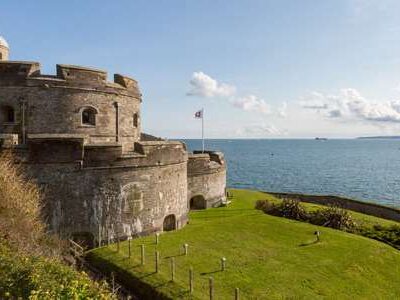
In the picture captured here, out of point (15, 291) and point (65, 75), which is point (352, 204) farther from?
point (15, 291)

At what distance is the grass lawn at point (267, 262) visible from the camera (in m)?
14.0

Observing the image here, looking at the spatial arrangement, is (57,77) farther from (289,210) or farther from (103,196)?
(289,210)

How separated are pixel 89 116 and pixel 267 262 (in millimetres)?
11844

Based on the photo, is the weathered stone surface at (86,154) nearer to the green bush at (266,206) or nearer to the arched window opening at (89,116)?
the arched window opening at (89,116)

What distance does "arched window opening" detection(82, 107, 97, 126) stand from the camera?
66.5 feet

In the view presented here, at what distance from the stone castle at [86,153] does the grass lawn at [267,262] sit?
1607 millimetres

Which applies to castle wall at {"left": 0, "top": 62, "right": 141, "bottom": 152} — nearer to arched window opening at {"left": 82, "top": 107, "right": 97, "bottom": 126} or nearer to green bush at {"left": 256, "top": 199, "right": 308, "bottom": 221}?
arched window opening at {"left": 82, "top": 107, "right": 97, "bottom": 126}

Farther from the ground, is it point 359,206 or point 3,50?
point 3,50

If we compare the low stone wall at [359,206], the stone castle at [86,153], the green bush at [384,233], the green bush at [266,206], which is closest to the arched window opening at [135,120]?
the stone castle at [86,153]

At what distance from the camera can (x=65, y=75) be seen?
63.2 ft

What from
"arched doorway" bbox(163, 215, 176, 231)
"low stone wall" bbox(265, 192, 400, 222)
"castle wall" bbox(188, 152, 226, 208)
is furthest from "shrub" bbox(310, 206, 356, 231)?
"low stone wall" bbox(265, 192, 400, 222)

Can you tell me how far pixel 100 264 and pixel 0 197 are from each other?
5410 mm

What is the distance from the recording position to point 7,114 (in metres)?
19.2

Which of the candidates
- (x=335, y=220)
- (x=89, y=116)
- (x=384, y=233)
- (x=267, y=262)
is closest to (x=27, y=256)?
(x=267, y=262)
